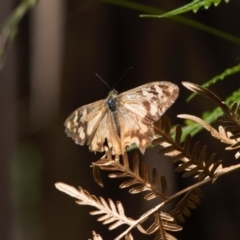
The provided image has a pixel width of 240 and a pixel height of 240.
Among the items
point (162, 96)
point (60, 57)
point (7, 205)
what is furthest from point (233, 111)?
point (7, 205)

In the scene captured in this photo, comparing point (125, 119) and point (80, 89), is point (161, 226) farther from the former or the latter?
point (80, 89)

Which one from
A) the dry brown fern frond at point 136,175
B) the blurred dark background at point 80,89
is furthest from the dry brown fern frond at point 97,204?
the blurred dark background at point 80,89

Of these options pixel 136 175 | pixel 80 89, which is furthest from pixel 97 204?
pixel 80 89

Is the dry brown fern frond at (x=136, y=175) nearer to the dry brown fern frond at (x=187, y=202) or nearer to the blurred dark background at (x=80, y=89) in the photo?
the dry brown fern frond at (x=187, y=202)

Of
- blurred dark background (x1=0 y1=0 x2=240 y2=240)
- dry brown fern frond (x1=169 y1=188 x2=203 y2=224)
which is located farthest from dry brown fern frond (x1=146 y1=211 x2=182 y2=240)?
blurred dark background (x1=0 y1=0 x2=240 y2=240)

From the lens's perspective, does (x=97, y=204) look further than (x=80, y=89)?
No

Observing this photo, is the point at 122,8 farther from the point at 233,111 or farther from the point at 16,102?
the point at 233,111
